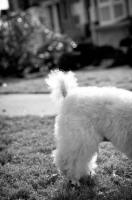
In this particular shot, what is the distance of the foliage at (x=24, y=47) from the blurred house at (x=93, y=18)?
4.56 meters

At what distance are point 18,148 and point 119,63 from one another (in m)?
10.1

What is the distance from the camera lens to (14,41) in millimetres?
15406

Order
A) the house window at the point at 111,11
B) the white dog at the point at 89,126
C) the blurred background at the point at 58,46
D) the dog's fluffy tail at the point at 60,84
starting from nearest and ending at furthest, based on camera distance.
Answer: the white dog at the point at 89,126, the dog's fluffy tail at the point at 60,84, the blurred background at the point at 58,46, the house window at the point at 111,11

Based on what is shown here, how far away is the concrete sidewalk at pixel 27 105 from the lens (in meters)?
6.96

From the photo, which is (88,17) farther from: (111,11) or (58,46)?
(58,46)

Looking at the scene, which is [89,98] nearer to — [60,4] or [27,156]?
[27,156]

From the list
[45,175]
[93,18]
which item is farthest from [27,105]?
[93,18]

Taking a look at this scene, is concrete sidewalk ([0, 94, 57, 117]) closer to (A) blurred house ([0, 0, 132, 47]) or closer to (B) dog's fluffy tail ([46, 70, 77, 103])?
(B) dog's fluffy tail ([46, 70, 77, 103])

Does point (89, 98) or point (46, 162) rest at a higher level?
point (89, 98)

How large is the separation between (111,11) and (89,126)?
17.4 meters

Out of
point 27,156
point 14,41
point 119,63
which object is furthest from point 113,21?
point 27,156

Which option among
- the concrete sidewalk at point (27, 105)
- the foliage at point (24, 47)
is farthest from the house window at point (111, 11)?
the concrete sidewalk at point (27, 105)

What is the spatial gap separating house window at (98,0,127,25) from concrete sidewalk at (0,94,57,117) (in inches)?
480

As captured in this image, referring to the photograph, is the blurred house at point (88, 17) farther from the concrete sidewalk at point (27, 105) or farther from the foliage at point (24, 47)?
the concrete sidewalk at point (27, 105)
